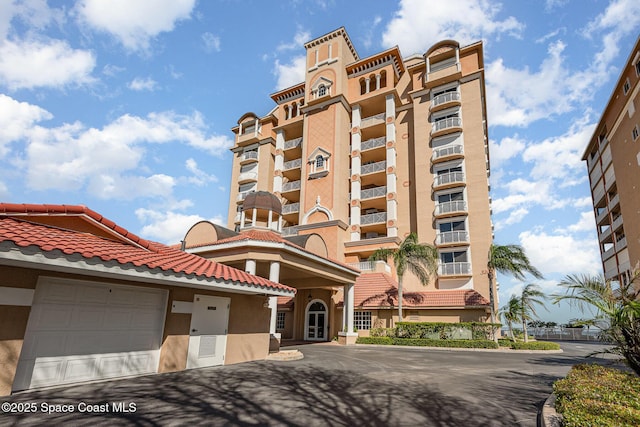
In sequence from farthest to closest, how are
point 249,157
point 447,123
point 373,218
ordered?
point 249,157 → point 373,218 → point 447,123

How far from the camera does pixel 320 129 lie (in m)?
36.8

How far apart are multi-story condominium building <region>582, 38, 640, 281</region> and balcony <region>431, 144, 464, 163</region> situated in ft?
55.6

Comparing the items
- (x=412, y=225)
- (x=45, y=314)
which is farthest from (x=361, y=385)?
(x=412, y=225)

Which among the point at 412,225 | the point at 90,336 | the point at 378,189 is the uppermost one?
the point at 378,189

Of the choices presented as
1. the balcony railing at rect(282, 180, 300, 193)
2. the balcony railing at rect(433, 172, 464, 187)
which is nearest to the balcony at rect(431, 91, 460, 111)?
the balcony railing at rect(433, 172, 464, 187)

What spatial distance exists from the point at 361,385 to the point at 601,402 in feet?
16.5

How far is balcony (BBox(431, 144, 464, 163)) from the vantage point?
101 ft

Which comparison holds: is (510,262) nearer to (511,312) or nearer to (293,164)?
(511,312)

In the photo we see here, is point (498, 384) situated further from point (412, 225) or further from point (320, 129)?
point (320, 129)

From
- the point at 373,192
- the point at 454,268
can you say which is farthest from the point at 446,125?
the point at 454,268

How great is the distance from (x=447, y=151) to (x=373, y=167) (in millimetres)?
7222

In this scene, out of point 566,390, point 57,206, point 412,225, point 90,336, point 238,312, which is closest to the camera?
point 566,390

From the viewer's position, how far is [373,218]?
1307 inches

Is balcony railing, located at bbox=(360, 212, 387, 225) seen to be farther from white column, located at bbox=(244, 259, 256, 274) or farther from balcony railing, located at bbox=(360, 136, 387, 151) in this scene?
white column, located at bbox=(244, 259, 256, 274)
